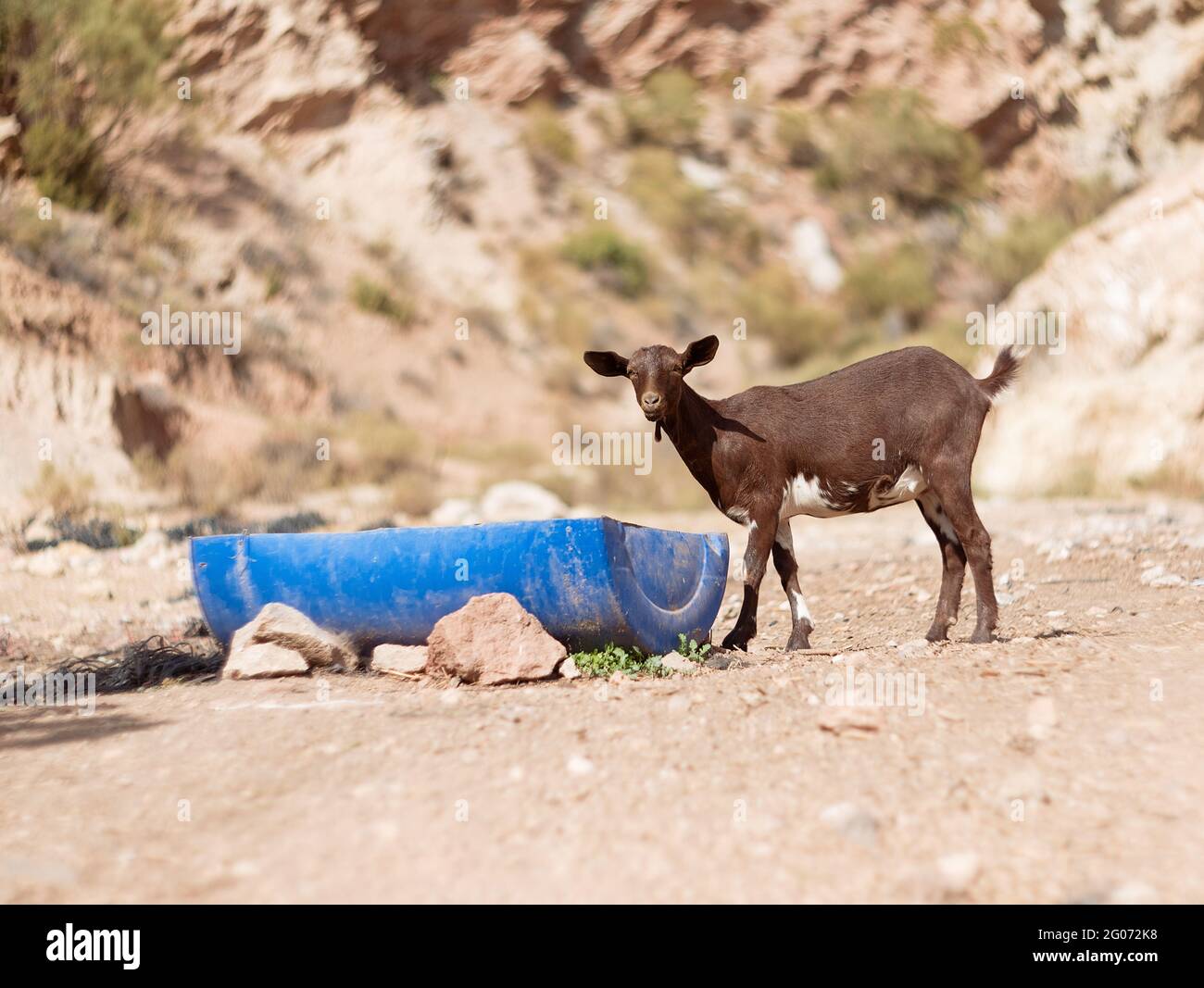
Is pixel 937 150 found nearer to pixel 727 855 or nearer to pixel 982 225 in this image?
pixel 982 225

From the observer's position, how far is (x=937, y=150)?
2856 centimetres

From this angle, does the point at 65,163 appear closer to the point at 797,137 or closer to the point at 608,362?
the point at 608,362

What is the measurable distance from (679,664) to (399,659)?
140 cm

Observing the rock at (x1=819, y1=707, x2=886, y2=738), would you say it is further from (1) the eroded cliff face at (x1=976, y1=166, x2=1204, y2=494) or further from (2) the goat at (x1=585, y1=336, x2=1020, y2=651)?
(1) the eroded cliff face at (x1=976, y1=166, x2=1204, y2=494)

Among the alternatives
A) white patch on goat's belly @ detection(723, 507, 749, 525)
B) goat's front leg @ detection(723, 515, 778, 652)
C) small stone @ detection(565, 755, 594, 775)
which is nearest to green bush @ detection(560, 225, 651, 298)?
white patch on goat's belly @ detection(723, 507, 749, 525)

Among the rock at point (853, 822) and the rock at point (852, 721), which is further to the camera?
the rock at point (852, 721)

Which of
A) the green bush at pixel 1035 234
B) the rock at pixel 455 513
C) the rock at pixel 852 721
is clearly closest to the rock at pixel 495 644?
the rock at pixel 852 721

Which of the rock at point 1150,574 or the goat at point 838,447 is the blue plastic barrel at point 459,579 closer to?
the goat at point 838,447

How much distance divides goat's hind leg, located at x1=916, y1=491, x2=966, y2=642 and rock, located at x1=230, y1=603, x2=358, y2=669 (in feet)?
10.4

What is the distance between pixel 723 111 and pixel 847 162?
3170 mm

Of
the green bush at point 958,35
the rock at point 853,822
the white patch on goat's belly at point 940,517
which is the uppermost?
the green bush at point 958,35

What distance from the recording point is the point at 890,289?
85.8ft

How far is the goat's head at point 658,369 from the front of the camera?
599 cm

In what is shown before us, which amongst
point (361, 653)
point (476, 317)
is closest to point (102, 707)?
point (361, 653)
